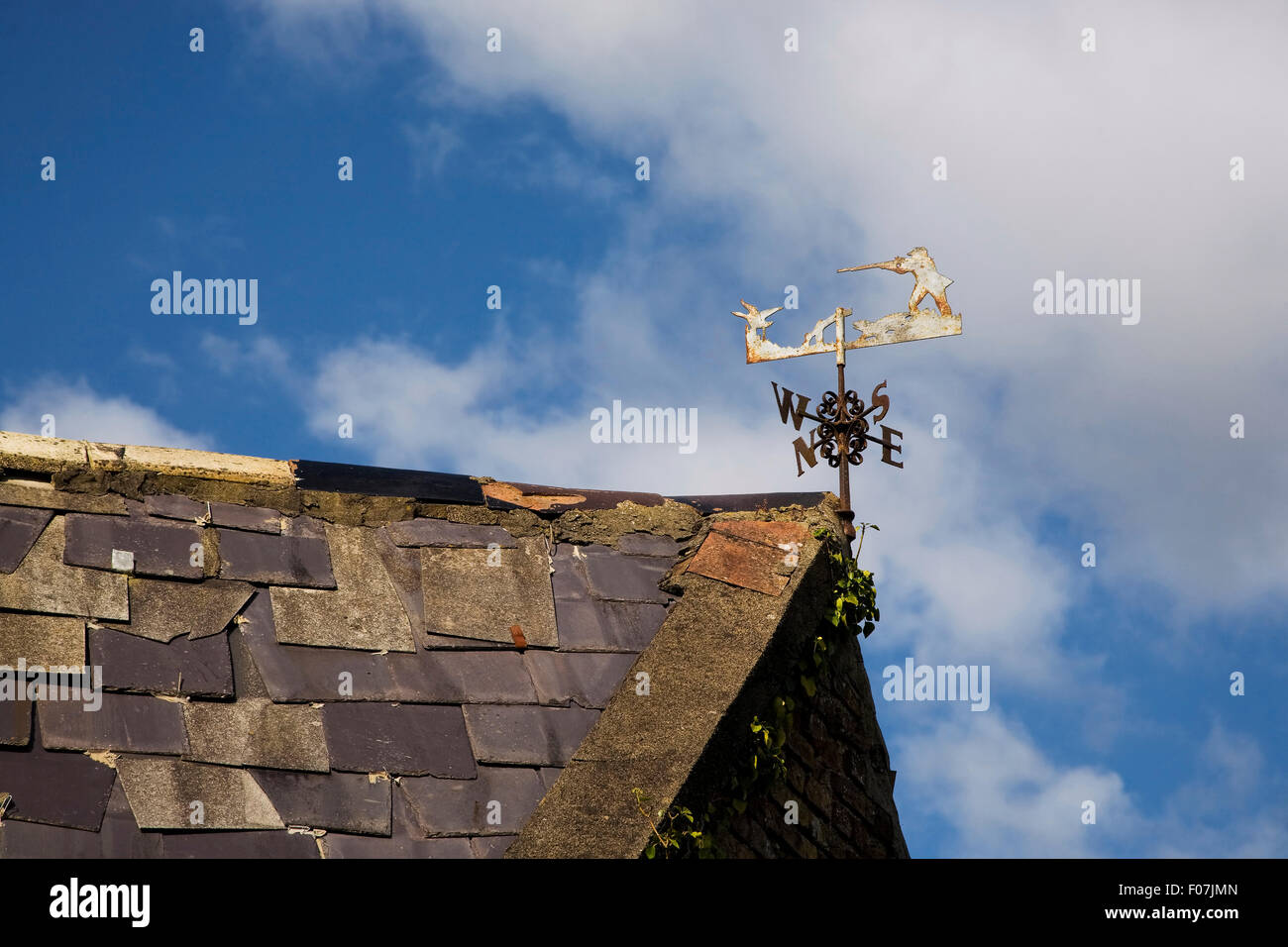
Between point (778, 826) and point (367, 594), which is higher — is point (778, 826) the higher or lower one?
the lower one

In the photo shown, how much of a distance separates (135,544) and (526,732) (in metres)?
1.79

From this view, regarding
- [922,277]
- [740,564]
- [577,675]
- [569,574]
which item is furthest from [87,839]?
[922,277]

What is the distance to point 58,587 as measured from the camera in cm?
564

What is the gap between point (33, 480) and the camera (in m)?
6.17

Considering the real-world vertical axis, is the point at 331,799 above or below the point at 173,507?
below

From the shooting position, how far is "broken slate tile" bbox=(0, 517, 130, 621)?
553cm

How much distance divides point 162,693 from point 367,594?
3.43 ft

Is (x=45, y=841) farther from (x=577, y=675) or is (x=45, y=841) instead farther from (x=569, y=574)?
(x=569, y=574)

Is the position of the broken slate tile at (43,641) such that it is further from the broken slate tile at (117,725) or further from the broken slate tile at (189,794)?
the broken slate tile at (189,794)

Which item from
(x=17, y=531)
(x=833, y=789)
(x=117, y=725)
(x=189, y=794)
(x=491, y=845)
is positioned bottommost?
(x=833, y=789)

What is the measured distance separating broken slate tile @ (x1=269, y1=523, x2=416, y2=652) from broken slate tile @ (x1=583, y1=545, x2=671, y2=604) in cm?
96

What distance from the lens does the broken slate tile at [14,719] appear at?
4.96 metres
